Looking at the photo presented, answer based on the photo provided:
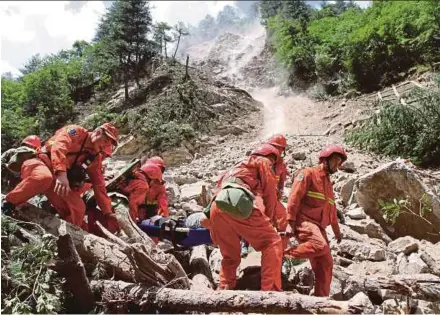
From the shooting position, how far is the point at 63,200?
454cm

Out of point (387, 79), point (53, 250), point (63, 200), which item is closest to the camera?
point (53, 250)

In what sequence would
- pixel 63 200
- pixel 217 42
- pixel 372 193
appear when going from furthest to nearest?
pixel 217 42, pixel 372 193, pixel 63 200

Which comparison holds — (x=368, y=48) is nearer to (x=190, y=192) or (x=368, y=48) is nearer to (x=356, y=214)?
(x=190, y=192)

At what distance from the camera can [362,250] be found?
218 inches

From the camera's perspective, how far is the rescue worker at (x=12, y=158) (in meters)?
4.62

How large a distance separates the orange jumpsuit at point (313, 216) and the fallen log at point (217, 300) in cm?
122

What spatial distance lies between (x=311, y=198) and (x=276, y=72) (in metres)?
28.1

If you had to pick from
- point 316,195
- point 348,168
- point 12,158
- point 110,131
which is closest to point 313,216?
point 316,195

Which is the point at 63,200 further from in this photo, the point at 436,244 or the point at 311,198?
the point at 436,244

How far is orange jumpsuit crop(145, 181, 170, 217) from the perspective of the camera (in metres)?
6.34

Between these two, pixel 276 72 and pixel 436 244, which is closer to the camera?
pixel 436 244

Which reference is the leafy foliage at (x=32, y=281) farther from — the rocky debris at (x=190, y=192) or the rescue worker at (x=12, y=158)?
the rocky debris at (x=190, y=192)

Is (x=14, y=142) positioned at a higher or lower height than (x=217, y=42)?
lower

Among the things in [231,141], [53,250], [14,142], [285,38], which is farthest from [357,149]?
[285,38]
